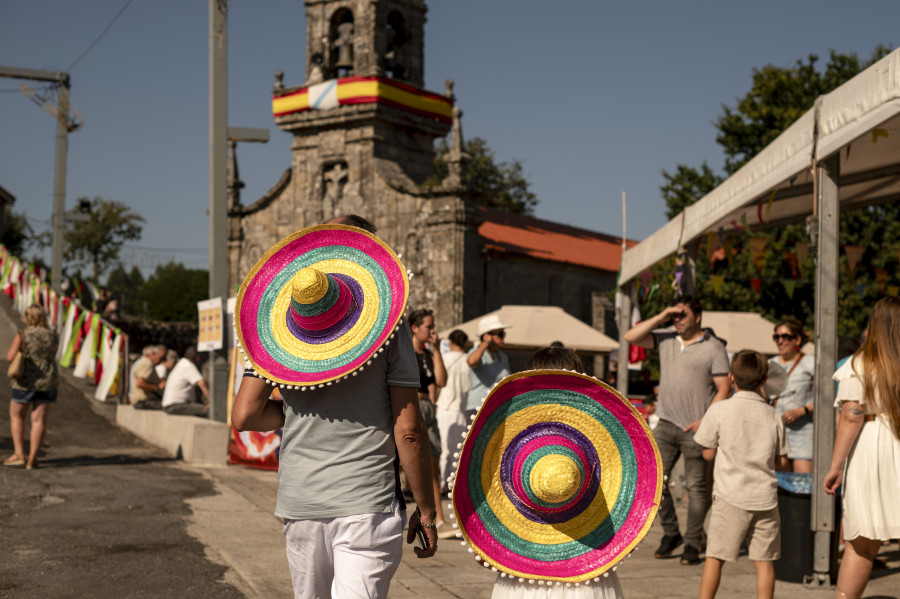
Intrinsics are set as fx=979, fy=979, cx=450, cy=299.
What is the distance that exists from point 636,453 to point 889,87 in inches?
131

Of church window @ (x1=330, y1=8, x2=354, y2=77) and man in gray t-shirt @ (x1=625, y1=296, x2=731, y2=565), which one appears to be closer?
man in gray t-shirt @ (x1=625, y1=296, x2=731, y2=565)

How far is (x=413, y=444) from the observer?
355 centimetres

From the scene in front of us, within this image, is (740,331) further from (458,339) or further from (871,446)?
(871,446)

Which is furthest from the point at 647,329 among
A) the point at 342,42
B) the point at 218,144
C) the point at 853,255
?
the point at 342,42

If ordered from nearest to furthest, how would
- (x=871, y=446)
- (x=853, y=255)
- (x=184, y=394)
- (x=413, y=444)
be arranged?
(x=413, y=444)
(x=871, y=446)
(x=853, y=255)
(x=184, y=394)

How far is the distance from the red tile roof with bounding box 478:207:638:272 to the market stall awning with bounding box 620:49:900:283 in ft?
77.7

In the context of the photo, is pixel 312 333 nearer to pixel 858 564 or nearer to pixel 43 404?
pixel 858 564

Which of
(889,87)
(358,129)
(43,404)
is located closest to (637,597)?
(889,87)

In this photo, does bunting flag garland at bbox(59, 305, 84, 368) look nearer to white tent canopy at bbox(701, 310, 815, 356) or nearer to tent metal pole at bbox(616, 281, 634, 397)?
tent metal pole at bbox(616, 281, 634, 397)

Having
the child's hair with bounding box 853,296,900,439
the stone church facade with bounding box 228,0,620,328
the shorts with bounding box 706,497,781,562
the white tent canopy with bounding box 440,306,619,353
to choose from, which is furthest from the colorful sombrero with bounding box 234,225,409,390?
the stone church facade with bounding box 228,0,620,328

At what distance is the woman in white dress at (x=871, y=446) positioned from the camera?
196 inches

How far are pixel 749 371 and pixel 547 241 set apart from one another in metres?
36.5

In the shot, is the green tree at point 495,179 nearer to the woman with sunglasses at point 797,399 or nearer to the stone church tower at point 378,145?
the stone church tower at point 378,145

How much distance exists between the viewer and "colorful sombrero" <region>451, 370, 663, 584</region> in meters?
3.60
